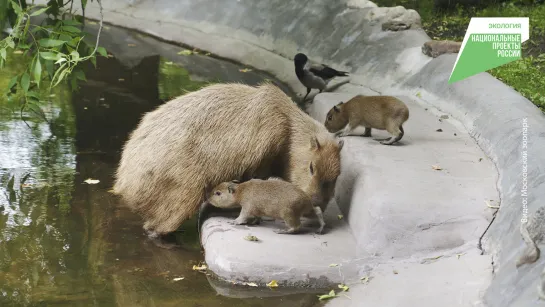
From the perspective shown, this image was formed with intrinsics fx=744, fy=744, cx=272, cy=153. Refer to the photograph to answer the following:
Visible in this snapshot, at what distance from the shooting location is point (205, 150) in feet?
19.7

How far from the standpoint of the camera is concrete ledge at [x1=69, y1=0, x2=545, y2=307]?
16.1ft

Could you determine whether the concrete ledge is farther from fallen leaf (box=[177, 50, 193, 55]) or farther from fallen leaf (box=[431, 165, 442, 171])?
fallen leaf (box=[431, 165, 442, 171])

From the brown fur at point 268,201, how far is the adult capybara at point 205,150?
0.25m

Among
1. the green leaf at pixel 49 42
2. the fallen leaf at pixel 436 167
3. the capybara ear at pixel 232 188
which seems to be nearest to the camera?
the green leaf at pixel 49 42

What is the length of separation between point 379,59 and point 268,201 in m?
4.92

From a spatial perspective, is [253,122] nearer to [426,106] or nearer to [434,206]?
[434,206]

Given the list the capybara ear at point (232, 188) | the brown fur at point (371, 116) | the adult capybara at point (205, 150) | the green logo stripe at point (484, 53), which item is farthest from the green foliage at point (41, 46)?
the green logo stripe at point (484, 53)

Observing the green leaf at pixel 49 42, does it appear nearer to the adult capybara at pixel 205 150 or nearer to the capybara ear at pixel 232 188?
the adult capybara at pixel 205 150

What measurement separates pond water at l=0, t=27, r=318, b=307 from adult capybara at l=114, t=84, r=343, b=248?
1.11 feet

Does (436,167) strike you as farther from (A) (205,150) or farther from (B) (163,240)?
(B) (163,240)

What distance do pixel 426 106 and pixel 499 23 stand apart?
1.29 m

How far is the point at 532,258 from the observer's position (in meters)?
4.20

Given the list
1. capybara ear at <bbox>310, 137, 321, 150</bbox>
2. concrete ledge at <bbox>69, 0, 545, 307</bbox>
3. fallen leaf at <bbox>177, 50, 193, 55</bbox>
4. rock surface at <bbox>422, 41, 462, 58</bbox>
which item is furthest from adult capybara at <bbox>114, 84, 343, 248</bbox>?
fallen leaf at <bbox>177, 50, 193, 55</bbox>

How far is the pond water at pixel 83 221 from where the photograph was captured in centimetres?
505
